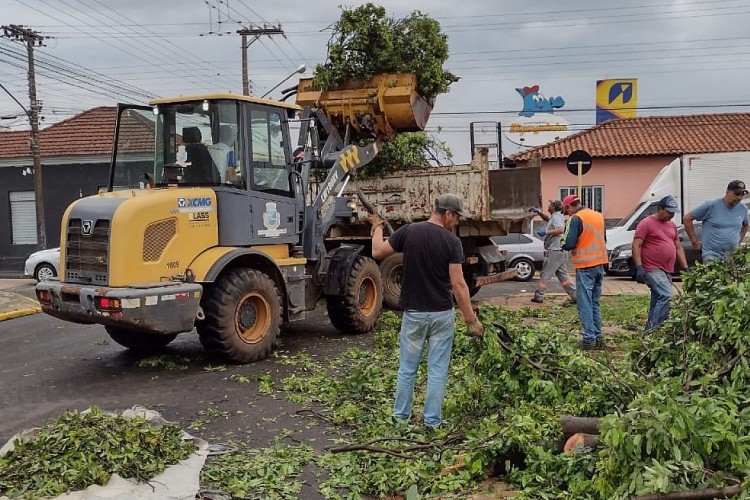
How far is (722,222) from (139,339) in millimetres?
7188

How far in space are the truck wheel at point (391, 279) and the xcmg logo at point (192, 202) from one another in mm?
4846

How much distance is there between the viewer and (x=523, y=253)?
18359mm

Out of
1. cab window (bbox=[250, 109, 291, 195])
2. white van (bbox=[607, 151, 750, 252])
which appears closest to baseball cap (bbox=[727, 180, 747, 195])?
cab window (bbox=[250, 109, 291, 195])

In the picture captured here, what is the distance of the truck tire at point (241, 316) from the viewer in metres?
7.96

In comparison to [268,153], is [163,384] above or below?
below

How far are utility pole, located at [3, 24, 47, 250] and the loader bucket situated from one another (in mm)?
16047

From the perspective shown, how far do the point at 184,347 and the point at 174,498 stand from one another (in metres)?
5.34

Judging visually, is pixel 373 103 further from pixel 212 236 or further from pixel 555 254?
pixel 555 254

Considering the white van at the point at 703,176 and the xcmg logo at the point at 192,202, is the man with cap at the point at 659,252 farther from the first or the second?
the white van at the point at 703,176

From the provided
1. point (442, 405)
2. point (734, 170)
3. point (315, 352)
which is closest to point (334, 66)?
point (315, 352)

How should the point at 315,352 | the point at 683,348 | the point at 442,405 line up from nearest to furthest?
1. the point at 683,348
2. the point at 442,405
3. the point at 315,352

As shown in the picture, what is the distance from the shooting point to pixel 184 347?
9.58 m

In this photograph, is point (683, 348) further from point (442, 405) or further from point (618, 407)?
point (442, 405)

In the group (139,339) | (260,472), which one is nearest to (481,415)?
(260,472)
